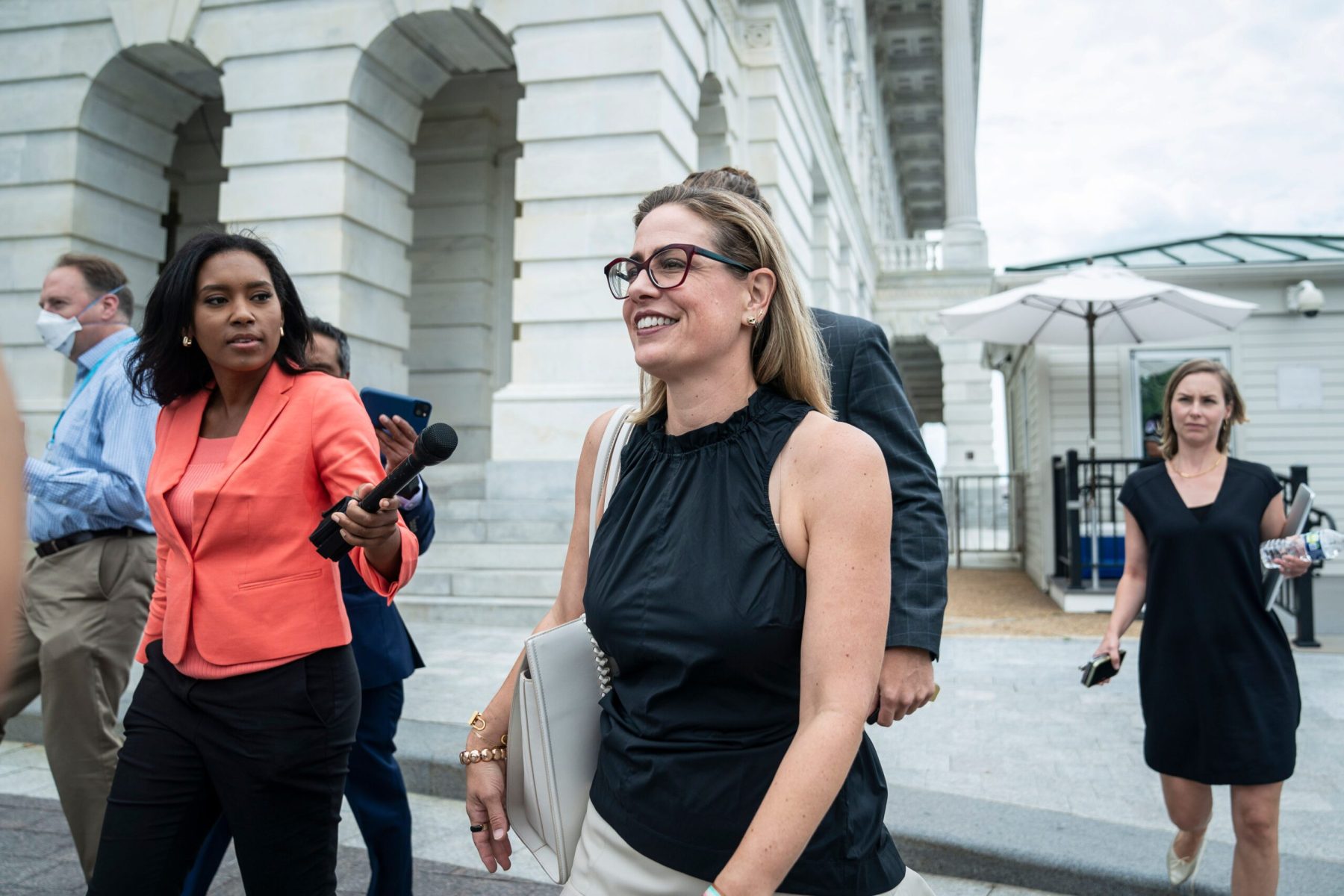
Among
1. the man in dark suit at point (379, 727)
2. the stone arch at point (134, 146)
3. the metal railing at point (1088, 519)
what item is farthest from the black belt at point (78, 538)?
the stone arch at point (134, 146)

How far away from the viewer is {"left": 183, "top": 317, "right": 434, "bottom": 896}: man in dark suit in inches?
123

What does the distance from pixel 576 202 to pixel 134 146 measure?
6059mm

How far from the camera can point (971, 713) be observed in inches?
242

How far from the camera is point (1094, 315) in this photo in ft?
39.3

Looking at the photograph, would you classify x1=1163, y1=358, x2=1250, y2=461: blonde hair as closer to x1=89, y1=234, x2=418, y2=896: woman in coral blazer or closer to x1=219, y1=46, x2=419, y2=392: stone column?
x1=89, y1=234, x2=418, y2=896: woman in coral blazer

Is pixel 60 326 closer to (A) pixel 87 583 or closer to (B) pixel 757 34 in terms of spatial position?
(A) pixel 87 583

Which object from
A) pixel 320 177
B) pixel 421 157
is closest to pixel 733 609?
pixel 320 177

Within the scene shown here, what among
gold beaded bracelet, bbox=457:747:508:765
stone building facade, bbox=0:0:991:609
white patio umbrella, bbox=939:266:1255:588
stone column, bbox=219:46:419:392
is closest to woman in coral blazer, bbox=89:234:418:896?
gold beaded bracelet, bbox=457:747:508:765

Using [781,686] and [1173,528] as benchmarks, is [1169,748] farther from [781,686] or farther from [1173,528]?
[781,686]

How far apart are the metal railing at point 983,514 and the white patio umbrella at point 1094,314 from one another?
2380 mm

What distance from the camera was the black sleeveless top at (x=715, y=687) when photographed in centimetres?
165

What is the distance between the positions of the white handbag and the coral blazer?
67 cm

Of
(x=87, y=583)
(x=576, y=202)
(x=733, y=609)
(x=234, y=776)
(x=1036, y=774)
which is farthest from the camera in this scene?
(x=576, y=202)

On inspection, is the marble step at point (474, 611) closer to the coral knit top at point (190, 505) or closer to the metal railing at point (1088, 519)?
the metal railing at point (1088, 519)
